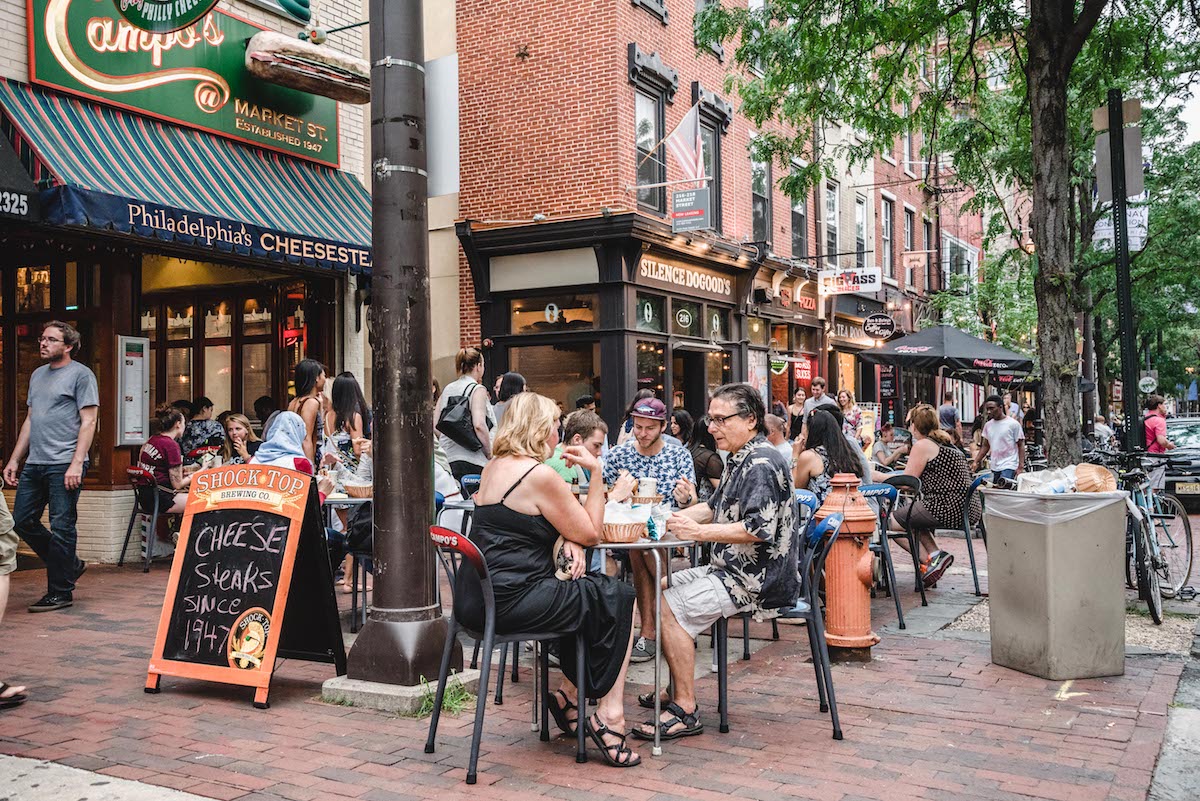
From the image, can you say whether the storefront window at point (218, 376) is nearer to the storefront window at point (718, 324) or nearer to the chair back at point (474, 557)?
the storefront window at point (718, 324)

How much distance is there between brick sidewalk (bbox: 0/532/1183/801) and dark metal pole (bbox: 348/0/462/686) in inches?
15.3

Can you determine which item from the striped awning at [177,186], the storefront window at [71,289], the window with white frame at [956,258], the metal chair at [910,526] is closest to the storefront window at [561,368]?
the striped awning at [177,186]

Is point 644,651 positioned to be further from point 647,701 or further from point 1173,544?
point 1173,544

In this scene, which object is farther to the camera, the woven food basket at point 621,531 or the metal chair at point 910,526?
the metal chair at point 910,526

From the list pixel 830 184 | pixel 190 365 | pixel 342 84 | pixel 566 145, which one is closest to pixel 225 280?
pixel 190 365

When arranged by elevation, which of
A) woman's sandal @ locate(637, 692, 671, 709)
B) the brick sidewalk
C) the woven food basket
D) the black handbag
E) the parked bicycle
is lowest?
the brick sidewalk

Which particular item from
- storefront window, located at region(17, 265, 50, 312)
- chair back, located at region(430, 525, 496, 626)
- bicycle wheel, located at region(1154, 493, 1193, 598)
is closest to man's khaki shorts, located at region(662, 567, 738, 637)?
chair back, located at region(430, 525, 496, 626)

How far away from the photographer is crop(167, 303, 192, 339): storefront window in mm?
13148

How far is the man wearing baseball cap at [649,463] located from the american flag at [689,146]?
909 centimetres

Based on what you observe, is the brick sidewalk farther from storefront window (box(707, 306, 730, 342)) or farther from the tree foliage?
storefront window (box(707, 306, 730, 342))

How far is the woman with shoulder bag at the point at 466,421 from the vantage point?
324 inches

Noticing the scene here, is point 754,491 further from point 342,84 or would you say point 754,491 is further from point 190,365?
point 190,365

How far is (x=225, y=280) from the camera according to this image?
1254 cm

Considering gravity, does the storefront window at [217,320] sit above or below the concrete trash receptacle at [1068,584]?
above
